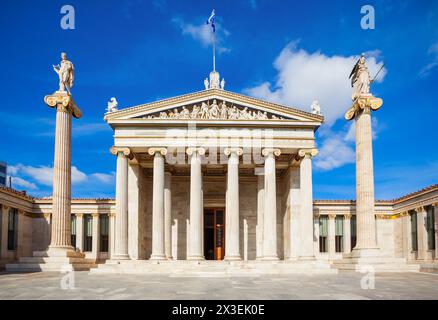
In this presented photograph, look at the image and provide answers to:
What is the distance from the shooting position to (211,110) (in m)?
42.9

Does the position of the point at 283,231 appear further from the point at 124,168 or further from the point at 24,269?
the point at 24,269

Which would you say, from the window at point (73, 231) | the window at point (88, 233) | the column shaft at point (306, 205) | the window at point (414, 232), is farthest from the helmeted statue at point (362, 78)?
the window at point (73, 231)

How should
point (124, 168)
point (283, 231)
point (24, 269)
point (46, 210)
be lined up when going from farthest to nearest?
point (46, 210)
point (283, 231)
point (124, 168)
point (24, 269)

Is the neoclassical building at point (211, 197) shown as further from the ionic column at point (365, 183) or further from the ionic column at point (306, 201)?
the ionic column at point (365, 183)

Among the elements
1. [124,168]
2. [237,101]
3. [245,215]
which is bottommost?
[245,215]

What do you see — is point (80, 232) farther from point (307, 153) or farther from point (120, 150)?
point (307, 153)

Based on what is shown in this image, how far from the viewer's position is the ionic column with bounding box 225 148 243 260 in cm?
4012

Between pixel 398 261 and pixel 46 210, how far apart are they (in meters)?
38.2

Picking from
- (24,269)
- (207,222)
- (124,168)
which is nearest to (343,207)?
(207,222)

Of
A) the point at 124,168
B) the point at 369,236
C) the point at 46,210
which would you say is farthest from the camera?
the point at 46,210

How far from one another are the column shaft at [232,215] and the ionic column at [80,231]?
21092 millimetres

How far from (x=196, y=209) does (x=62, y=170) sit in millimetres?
11699

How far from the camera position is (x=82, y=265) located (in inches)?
1478

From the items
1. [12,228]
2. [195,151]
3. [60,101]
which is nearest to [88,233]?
[12,228]
